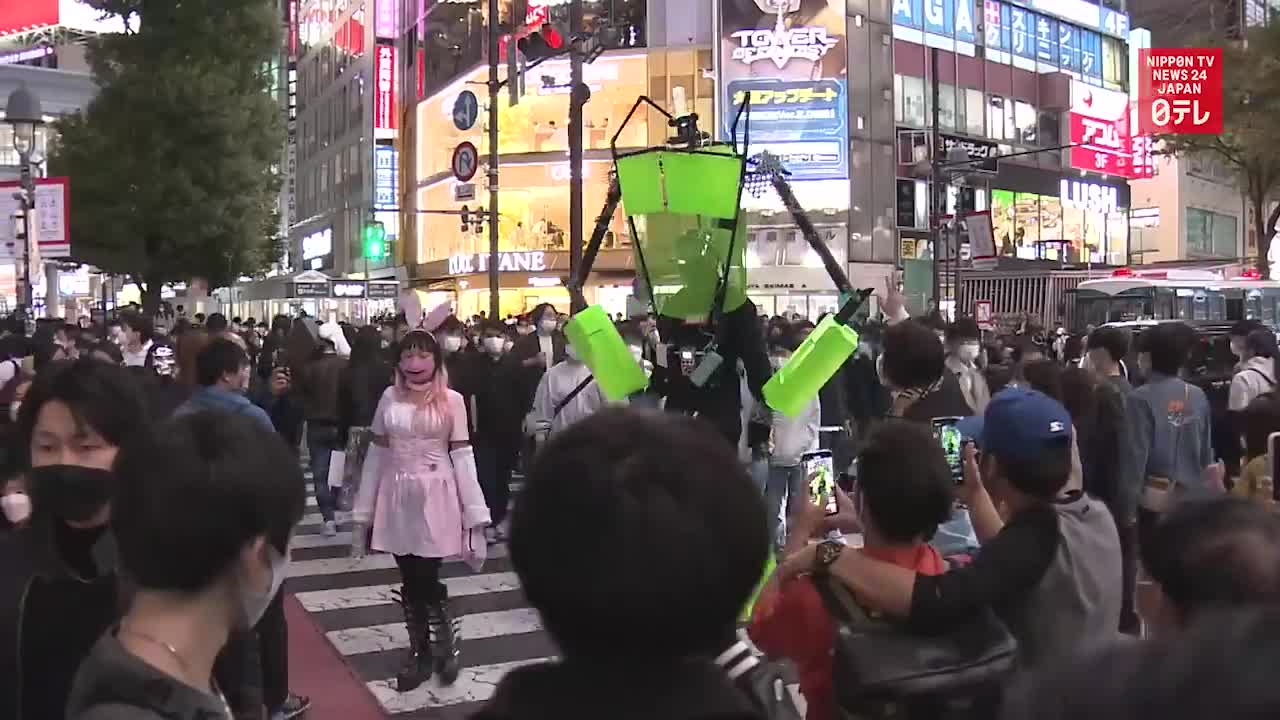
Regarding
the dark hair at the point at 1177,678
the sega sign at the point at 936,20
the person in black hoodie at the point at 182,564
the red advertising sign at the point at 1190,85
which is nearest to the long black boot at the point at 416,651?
the person in black hoodie at the point at 182,564

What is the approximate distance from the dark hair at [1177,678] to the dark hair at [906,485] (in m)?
1.64

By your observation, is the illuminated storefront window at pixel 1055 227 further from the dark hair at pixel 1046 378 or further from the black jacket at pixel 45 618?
the black jacket at pixel 45 618

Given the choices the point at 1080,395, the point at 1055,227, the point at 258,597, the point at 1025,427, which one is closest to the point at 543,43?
the point at 1080,395

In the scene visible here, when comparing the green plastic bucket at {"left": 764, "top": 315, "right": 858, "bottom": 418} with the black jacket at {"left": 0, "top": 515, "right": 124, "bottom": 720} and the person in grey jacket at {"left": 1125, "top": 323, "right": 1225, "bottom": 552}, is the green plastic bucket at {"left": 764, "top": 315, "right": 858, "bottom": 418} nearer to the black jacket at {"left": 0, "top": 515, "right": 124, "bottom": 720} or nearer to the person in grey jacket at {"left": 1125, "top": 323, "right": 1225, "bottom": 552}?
the person in grey jacket at {"left": 1125, "top": 323, "right": 1225, "bottom": 552}

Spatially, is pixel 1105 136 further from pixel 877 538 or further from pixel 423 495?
pixel 877 538

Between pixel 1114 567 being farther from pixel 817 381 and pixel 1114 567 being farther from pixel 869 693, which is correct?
pixel 817 381

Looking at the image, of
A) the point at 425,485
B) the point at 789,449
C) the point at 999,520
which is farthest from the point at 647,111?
the point at 999,520

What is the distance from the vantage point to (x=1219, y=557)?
1.68 m

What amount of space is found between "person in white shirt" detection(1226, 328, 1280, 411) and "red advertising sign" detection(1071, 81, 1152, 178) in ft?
134

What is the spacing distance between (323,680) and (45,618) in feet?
15.0

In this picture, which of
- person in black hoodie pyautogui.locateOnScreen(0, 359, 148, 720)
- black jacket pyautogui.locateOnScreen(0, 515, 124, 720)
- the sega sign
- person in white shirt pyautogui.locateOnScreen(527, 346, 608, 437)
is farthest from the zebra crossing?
the sega sign

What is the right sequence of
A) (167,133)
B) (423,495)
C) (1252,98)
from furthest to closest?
(1252,98), (167,133), (423,495)

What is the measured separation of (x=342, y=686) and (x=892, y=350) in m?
3.87

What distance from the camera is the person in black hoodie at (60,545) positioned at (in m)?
2.49
